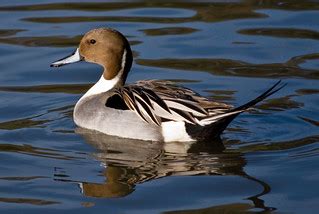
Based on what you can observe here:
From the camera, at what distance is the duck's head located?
9602 mm

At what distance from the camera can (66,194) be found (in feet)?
24.6

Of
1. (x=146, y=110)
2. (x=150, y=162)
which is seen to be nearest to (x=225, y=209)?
(x=150, y=162)

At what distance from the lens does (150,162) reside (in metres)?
8.32

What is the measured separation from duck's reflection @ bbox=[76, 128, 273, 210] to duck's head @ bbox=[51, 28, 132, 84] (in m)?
0.76

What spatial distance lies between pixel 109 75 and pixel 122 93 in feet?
1.78

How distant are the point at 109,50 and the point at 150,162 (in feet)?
5.45

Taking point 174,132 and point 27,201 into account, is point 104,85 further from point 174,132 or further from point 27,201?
point 27,201

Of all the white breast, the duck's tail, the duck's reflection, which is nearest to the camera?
the duck's reflection

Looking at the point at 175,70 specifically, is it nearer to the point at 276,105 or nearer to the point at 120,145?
the point at 276,105

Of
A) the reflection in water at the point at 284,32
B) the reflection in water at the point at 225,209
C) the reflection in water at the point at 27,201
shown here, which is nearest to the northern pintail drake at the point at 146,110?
the reflection in water at the point at 225,209

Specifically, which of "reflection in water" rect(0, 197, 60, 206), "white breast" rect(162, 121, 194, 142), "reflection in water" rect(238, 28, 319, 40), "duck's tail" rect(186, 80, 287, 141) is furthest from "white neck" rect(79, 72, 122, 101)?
"reflection in water" rect(238, 28, 319, 40)

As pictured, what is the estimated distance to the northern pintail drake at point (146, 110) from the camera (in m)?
8.83

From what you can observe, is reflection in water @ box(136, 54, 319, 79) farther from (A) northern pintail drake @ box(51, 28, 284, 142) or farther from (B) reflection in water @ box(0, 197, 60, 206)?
(B) reflection in water @ box(0, 197, 60, 206)

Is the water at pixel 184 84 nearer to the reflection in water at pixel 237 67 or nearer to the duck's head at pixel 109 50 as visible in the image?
the reflection in water at pixel 237 67
